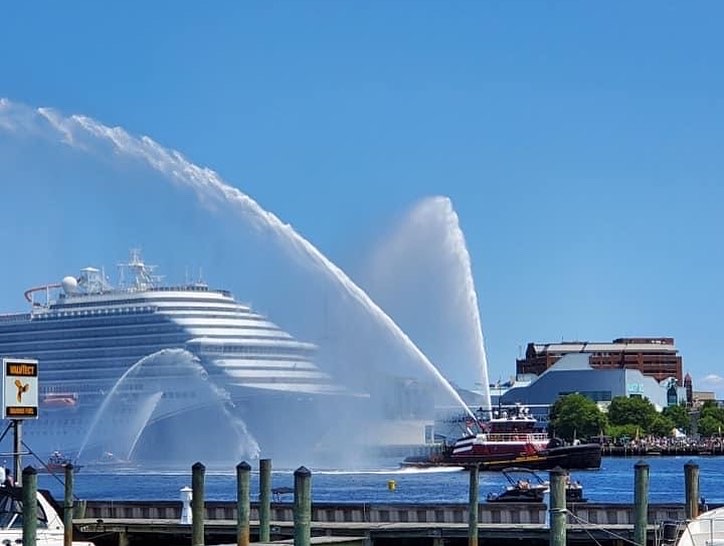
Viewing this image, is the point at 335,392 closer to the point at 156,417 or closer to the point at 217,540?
the point at 156,417

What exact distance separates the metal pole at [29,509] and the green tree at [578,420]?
154 meters

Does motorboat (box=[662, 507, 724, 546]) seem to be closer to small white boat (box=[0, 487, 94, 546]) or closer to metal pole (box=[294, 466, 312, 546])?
metal pole (box=[294, 466, 312, 546])

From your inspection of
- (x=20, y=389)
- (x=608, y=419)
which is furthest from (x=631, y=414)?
(x=20, y=389)

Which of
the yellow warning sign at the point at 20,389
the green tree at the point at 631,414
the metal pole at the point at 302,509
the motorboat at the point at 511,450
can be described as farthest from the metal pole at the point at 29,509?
the green tree at the point at 631,414

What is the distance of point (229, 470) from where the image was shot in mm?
109812

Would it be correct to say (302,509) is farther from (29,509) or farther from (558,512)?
(29,509)

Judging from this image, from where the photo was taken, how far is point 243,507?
108 ft

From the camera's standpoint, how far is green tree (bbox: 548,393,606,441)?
181m

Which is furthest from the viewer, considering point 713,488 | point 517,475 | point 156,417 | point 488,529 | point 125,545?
point 156,417

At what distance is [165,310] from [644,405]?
89082 mm

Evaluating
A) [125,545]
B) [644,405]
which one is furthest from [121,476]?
[644,405]

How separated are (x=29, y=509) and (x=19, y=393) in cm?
723

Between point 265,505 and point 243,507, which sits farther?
point 265,505

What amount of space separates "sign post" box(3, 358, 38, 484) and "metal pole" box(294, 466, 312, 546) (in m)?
9.89
